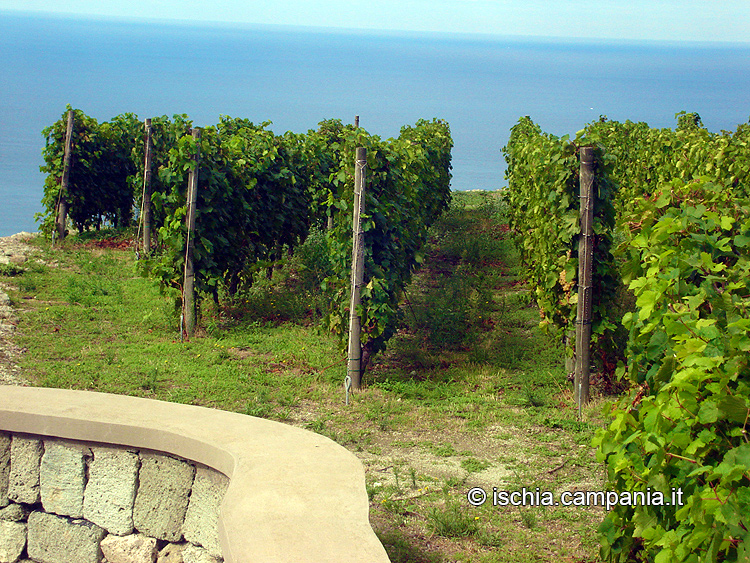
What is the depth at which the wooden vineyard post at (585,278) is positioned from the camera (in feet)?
22.0

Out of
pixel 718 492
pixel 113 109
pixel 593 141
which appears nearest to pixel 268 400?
pixel 593 141

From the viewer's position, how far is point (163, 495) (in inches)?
141

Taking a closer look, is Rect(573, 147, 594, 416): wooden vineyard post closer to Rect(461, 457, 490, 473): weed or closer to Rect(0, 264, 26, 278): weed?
Rect(461, 457, 490, 473): weed

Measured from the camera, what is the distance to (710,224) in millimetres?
3389

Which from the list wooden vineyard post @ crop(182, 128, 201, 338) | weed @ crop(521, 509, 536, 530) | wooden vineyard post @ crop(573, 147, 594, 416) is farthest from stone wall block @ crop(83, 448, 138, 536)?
wooden vineyard post @ crop(182, 128, 201, 338)

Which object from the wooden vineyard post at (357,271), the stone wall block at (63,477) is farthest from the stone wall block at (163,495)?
the wooden vineyard post at (357,271)

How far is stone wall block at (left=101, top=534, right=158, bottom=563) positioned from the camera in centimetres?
366

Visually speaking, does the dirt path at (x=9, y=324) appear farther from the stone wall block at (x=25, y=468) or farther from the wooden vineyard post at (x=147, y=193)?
the stone wall block at (x=25, y=468)

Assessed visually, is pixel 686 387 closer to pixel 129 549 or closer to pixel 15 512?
pixel 129 549

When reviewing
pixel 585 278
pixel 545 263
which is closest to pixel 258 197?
pixel 545 263

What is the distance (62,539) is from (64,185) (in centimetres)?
1277

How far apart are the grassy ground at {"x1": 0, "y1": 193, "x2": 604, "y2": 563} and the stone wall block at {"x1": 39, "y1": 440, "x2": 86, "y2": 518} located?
→ 1.78 meters

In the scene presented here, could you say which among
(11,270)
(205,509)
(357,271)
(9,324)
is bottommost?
(205,509)

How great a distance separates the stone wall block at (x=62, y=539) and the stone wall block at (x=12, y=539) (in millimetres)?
50
